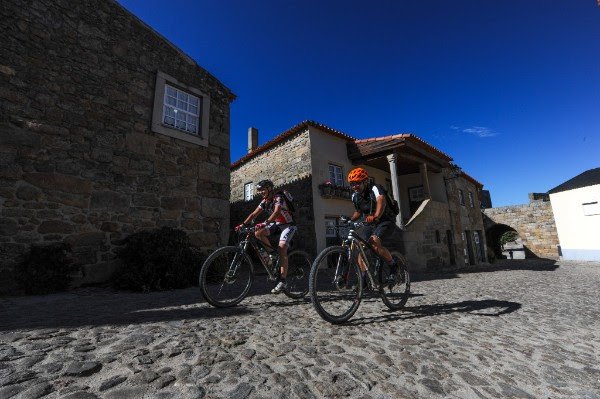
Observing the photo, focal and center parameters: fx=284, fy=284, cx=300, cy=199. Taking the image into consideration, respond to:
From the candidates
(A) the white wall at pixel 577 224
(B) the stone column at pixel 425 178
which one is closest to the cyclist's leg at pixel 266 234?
(B) the stone column at pixel 425 178

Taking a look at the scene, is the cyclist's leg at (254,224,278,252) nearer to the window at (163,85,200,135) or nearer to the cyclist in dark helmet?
the cyclist in dark helmet

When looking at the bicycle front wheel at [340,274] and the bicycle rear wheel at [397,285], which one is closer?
the bicycle front wheel at [340,274]

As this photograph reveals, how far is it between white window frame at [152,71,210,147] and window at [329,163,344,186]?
670cm

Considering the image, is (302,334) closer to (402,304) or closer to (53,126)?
(402,304)

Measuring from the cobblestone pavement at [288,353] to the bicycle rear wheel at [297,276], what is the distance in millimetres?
607

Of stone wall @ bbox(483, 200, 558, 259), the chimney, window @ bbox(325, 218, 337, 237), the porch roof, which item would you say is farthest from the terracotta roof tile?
stone wall @ bbox(483, 200, 558, 259)

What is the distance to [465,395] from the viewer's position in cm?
171

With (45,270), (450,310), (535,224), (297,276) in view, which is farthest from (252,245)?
(535,224)

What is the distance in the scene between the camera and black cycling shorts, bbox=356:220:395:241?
3788 mm

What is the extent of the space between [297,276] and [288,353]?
233 centimetres

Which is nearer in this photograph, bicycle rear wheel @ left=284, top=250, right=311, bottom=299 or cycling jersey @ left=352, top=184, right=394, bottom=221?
cycling jersey @ left=352, top=184, right=394, bottom=221

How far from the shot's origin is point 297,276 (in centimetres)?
457

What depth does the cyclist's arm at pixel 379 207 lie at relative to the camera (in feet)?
12.0

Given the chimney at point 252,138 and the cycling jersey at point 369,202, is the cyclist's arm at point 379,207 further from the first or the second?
the chimney at point 252,138
